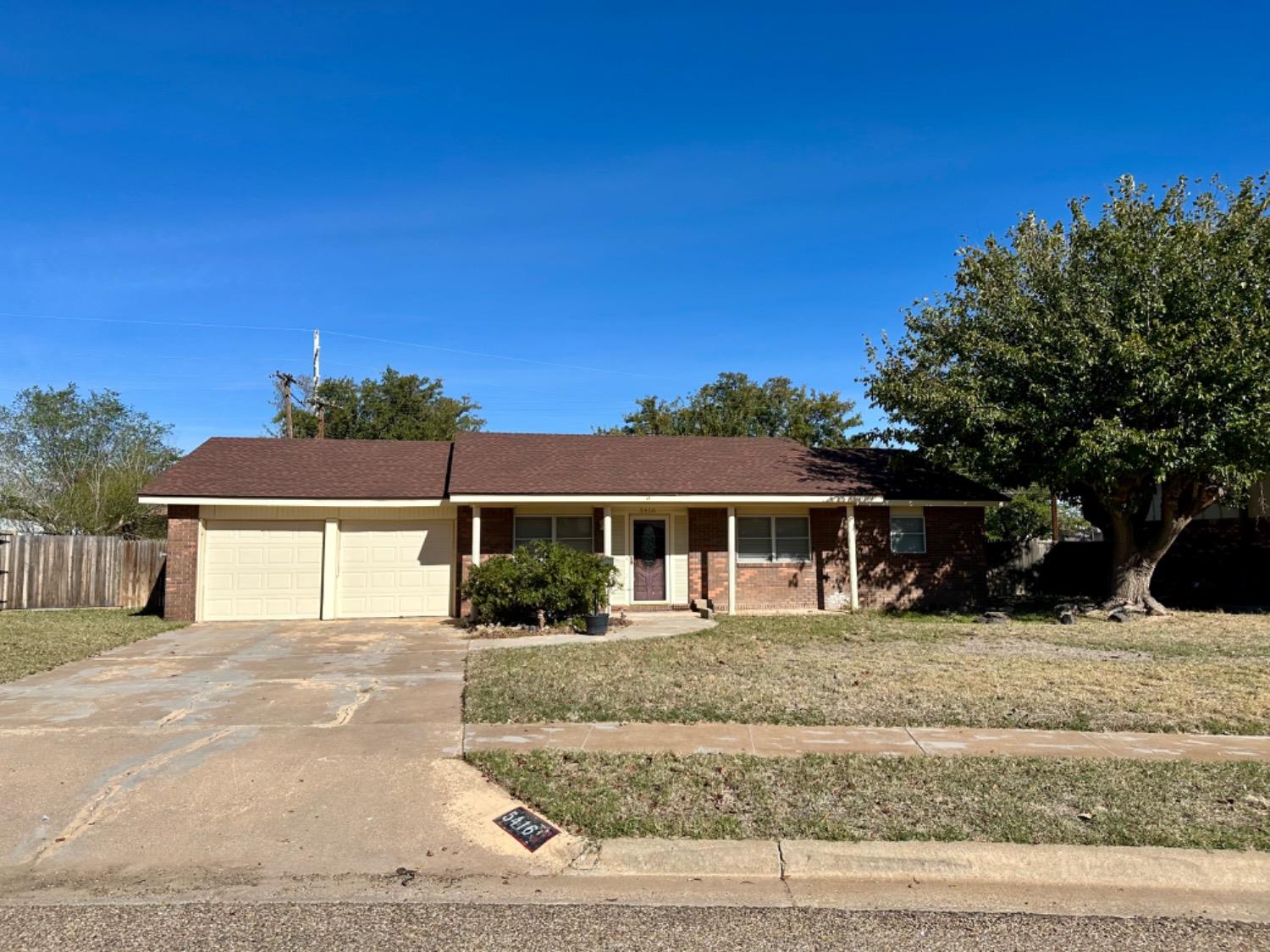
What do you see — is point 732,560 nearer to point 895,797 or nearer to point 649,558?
point 649,558

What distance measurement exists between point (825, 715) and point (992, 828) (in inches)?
108

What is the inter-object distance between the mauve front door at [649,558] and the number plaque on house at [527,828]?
12414mm

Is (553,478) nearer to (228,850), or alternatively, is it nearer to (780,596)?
(780,596)

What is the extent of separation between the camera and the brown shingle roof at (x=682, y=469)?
1680cm

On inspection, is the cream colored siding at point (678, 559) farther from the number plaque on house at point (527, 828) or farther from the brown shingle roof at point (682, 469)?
the number plaque on house at point (527, 828)

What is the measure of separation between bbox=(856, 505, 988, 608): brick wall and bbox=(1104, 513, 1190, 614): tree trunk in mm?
2603

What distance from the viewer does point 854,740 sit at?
21.6 feet

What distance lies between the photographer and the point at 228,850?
457cm

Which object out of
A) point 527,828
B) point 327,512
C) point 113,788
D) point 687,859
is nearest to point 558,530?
point 327,512

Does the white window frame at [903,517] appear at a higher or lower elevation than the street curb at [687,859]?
higher

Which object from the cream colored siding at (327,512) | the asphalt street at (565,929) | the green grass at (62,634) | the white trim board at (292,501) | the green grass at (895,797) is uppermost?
the white trim board at (292,501)

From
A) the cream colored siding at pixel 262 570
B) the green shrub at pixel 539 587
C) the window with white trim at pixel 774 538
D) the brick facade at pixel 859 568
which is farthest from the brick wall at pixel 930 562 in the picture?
the cream colored siding at pixel 262 570

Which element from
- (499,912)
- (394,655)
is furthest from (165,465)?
(499,912)

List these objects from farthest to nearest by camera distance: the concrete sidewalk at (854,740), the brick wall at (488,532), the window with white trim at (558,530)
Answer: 1. the window with white trim at (558,530)
2. the brick wall at (488,532)
3. the concrete sidewalk at (854,740)
